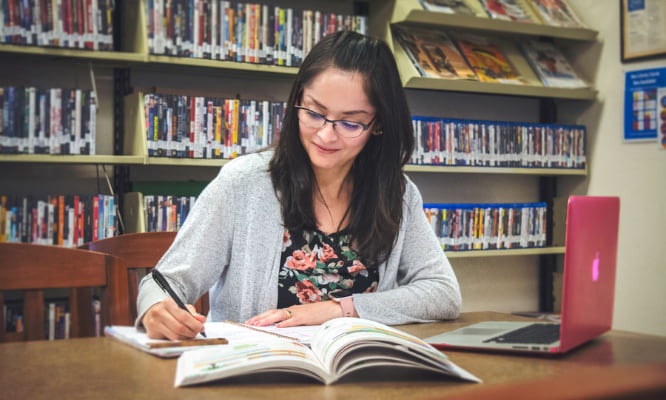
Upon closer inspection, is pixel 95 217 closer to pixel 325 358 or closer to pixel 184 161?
pixel 184 161

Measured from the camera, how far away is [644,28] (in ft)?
9.30

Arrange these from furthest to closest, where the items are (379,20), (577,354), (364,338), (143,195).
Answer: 1. (379,20)
2. (143,195)
3. (577,354)
4. (364,338)

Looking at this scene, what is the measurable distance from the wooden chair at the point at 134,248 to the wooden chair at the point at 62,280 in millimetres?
263

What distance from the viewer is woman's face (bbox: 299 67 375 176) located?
50.1 inches

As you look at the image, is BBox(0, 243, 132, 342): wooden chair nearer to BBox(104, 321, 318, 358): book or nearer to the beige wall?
BBox(104, 321, 318, 358): book

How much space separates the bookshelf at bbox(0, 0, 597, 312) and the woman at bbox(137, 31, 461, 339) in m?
1.00

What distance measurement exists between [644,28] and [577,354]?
8.07 feet

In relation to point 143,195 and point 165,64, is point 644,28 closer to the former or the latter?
point 165,64

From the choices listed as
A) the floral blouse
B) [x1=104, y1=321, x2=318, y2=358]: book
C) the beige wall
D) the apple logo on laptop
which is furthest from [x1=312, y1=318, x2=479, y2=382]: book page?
the beige wall

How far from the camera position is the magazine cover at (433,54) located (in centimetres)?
263

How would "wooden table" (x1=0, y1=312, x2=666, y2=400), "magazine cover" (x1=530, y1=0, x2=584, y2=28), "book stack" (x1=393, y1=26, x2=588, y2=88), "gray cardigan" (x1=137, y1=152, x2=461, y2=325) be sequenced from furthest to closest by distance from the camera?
"magazine cover" (x1=530, y1=0, x2=584, y2=28)
"book stack" (x1=393, y1=26, x2=588, y2=88)
"gray cardigan" (x1=137, y1=152, x2=461, y2=325)
"wooden table" (x1=0, y1=312, x2=666, y2=400)

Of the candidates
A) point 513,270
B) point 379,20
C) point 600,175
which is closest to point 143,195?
point 379,20

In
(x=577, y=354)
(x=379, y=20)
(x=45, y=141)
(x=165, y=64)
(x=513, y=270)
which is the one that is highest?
(x=379, y=20)

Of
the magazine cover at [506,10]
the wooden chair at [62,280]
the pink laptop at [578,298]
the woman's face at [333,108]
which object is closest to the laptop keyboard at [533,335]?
the pink laptop at [578,298]
